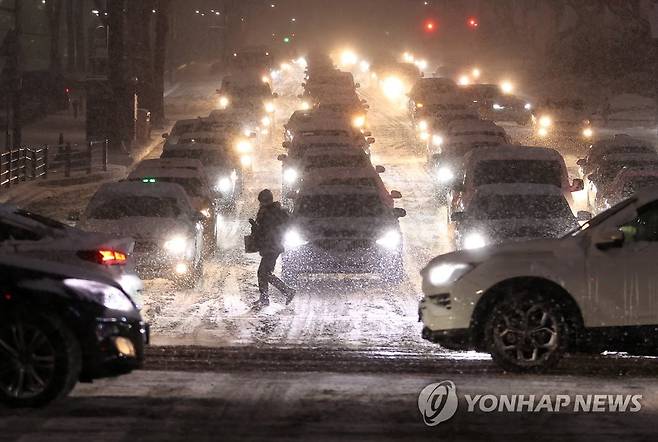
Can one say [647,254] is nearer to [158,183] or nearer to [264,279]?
[264,279]

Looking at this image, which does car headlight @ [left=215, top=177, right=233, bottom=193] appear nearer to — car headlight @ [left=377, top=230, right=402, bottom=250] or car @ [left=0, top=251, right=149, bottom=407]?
car headlight @ [left=377, top=230, right=402, bottom=250]

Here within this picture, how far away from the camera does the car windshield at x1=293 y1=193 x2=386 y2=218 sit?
19.5 m

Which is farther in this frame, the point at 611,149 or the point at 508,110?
the point at 508,110

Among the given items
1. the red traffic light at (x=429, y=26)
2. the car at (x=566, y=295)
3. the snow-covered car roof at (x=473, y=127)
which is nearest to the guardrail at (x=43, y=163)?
the snow-covered car roof at (x=473, y=127)

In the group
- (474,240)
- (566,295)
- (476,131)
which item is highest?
(476,131)

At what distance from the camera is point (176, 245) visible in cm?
1844

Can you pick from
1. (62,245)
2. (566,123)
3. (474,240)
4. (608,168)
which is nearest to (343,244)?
(474,240)

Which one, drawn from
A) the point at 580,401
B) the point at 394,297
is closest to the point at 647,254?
the point at 580,401

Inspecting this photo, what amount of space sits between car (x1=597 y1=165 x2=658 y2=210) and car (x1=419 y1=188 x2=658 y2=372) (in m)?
12.6

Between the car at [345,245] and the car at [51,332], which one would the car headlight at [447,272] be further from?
the car at [345,245]

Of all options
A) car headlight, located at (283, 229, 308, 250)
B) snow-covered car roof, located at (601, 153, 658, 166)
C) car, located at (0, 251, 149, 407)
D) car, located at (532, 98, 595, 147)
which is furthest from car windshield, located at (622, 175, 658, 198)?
car, located at (532, 98, 595, 147)

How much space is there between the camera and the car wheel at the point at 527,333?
1067 centimetres

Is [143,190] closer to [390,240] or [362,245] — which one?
[362,245]

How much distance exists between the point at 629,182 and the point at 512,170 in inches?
92.6
